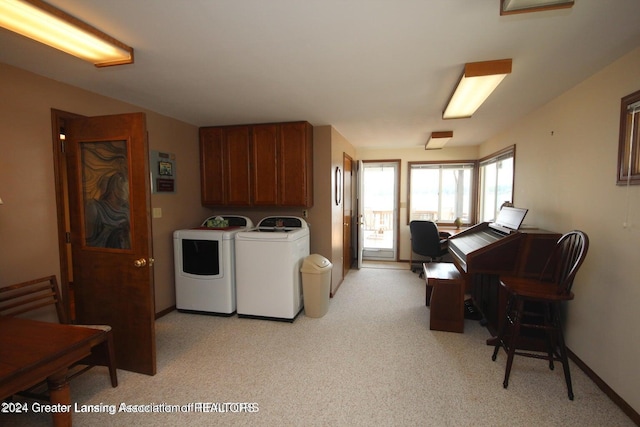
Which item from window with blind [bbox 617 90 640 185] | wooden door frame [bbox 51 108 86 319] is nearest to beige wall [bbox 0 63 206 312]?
wooden door frame [bbox 51 108 86 319]

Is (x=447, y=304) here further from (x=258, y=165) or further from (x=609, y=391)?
(x=258, y=165)

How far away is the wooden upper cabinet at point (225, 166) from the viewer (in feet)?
12.1

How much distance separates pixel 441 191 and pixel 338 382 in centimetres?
445

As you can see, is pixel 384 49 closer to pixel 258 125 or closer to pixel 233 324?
pixel 258 125

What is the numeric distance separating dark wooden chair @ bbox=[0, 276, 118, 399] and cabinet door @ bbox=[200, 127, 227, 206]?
193cm

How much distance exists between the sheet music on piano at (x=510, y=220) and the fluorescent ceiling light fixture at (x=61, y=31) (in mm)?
3436

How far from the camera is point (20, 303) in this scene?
194 centimetres

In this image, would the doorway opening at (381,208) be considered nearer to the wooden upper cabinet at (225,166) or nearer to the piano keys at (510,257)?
the wooden upper cabinet at (225,166)

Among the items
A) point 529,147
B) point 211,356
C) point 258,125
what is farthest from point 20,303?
point 529,147

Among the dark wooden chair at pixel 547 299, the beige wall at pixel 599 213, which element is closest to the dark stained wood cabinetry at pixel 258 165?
the dark wooden chair at pixel 547 299

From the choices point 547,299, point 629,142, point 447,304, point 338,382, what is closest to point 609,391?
point 547,299

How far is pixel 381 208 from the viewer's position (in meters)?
5.89

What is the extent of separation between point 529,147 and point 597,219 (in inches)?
52.7

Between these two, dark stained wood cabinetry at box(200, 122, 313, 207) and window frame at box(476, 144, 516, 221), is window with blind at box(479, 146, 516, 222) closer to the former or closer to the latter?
window frame at box(476, 144, 516, 221)
